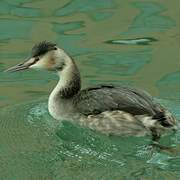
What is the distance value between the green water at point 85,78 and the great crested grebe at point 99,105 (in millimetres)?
107

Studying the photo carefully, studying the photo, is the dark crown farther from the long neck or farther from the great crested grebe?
the long neck

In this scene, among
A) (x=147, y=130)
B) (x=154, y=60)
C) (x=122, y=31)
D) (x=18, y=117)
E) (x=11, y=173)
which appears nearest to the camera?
(x=11, y=173)

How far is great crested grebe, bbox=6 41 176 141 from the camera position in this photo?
712 cm

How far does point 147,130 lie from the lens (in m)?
7.10

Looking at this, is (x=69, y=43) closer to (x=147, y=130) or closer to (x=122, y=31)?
(x=122, y=31)

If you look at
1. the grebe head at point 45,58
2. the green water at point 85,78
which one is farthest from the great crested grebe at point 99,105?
the green water at point 85,78

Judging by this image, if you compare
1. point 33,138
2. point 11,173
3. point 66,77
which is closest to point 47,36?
point 66,77

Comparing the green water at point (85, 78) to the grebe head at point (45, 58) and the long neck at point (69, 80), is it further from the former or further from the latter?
the grebe head at point (45, 58)

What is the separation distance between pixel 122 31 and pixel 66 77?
224cm

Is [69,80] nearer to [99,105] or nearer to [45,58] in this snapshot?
[45,58]

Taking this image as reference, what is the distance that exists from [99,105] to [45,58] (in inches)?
30.8

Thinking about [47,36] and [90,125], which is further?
[47,36]

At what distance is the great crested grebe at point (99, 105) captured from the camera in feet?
23.4

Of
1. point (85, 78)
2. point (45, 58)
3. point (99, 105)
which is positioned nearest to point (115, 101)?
point (99, 105)
